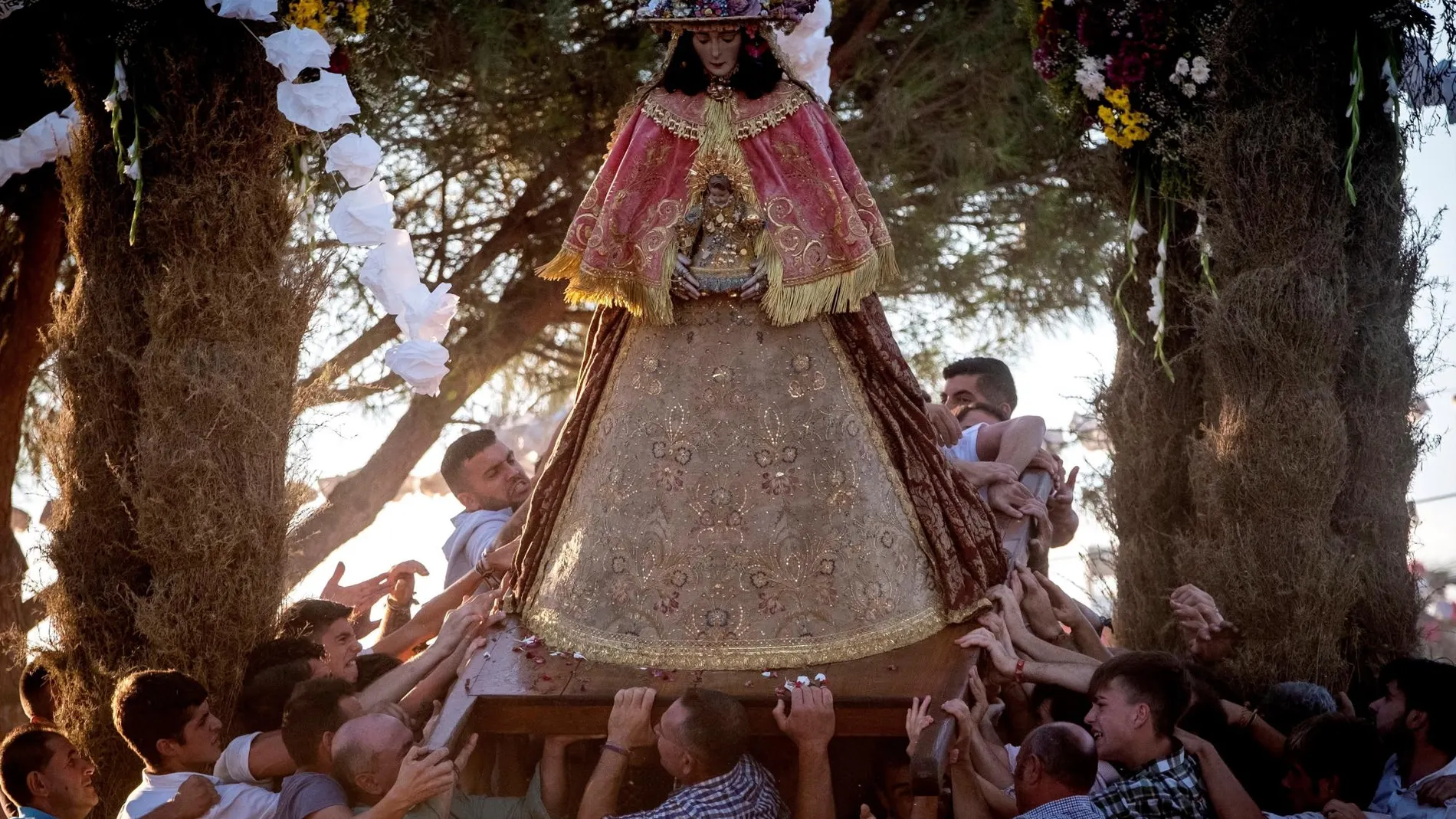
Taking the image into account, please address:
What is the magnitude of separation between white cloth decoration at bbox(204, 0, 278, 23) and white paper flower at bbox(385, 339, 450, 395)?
1.33 m

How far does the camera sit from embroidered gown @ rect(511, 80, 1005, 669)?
5574mm

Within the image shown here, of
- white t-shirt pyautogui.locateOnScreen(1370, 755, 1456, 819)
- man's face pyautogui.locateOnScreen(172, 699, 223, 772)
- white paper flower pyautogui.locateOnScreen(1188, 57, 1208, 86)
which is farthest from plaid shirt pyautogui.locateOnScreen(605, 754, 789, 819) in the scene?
white paper flower pyautogui.locateOnScreen(1188, 57, 1208, 86)

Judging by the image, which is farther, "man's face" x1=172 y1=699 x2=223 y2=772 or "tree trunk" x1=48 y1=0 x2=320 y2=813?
"tree trunk" x1=48 y1=0 x2=320 y2=813

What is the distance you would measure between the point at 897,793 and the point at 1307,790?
4.21 ft

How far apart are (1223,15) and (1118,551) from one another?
2.46m

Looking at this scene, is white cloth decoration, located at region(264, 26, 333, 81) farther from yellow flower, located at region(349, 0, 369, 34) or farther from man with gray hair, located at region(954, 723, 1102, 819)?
man with gray hair, located at region(954, 723, 1102, 819)

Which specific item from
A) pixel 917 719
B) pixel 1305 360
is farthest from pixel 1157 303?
pixel 917 719

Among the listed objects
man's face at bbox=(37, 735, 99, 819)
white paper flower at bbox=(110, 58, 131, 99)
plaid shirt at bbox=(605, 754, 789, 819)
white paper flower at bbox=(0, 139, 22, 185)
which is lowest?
man's face at bbox=(37, 735, 99, 819)

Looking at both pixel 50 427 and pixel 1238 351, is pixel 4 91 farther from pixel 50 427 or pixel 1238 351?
pixel 1238 351

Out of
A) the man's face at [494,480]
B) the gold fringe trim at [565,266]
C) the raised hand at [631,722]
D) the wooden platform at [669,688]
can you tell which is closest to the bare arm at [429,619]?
the man's face at [494,480]

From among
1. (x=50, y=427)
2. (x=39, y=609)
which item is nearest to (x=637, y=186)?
(x=50, y=427)

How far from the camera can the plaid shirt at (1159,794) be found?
500 centimetres

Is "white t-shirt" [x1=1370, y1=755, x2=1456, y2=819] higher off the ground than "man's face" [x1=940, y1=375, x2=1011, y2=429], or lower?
lower

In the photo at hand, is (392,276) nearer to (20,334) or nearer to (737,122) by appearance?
(737,122)
